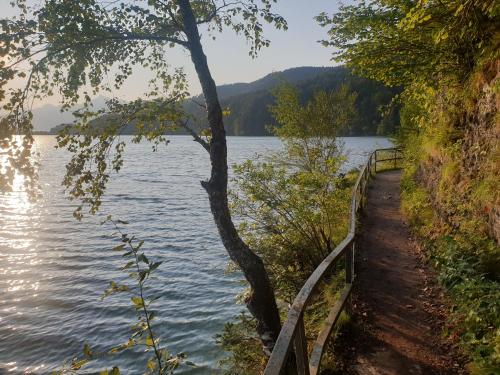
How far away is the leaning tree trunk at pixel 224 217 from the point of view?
7426mm

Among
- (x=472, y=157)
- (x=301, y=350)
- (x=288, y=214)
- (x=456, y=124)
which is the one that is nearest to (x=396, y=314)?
(x=301, y=350)

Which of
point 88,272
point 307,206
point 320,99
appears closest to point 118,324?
point 88,272

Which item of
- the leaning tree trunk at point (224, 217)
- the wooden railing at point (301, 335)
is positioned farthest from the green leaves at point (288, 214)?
the wooden railing at point (301, 335)

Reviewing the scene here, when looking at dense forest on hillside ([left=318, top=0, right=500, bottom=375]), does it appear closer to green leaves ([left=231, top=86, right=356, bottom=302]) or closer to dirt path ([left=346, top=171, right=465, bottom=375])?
dirt path ([left=346, top=171, right=465, bottom=375])

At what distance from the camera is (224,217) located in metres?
7.69

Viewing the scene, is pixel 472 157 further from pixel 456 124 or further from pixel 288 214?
pixel 288 214

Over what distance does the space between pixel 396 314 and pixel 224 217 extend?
344cm

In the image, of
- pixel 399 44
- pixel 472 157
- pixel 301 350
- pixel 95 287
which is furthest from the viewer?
pixel 95 287

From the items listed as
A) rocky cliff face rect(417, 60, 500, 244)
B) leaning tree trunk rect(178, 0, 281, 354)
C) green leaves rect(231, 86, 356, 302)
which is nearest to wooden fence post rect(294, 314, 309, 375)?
leaning tree trunk rect(178, 0, 281, 354)

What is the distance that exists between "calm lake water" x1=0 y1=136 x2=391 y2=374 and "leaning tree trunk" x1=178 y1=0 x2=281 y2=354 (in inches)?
101

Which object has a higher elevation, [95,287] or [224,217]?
[224,217]

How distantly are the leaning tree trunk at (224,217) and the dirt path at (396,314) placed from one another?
1.70m

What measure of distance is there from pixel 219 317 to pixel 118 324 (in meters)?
2.96

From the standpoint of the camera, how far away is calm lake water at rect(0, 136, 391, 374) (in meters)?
10.6
